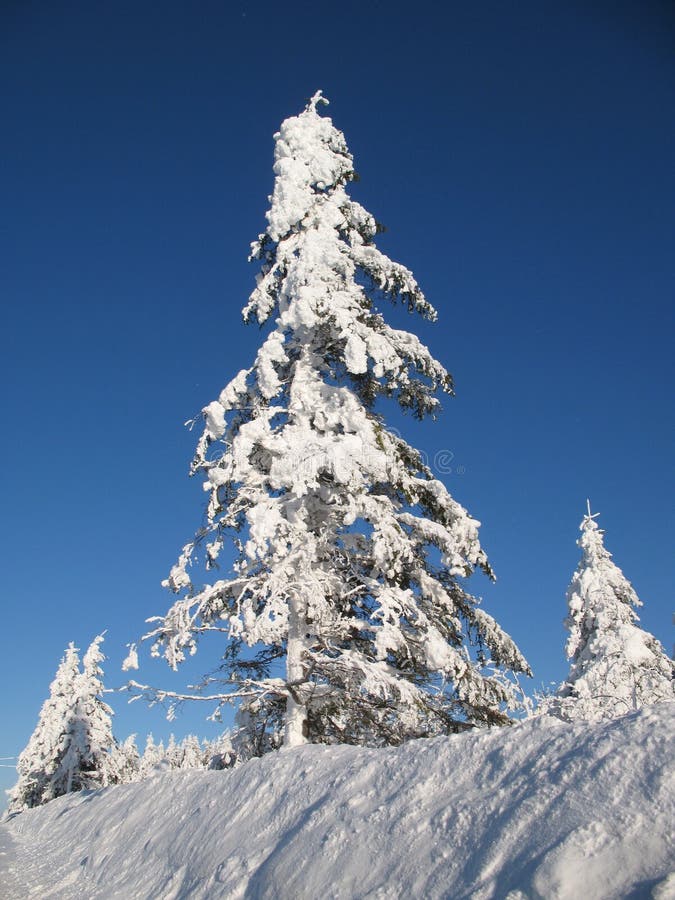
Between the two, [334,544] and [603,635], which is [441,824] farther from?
[603,635]

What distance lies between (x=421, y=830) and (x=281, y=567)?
614cm

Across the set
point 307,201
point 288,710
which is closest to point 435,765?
point 288,710

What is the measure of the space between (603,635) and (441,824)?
1857 centimetres

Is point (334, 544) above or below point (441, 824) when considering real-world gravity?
above

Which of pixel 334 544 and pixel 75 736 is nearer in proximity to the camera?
pixel 334 544

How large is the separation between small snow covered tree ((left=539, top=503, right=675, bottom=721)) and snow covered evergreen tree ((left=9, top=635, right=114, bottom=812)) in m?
28.5

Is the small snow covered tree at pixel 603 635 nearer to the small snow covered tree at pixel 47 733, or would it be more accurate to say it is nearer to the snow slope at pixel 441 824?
the snow slope at pixel 441 824

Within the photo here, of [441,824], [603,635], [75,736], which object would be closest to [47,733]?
[75,736]

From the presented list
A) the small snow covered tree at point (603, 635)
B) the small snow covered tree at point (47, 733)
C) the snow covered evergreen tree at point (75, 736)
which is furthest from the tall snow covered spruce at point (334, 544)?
the small snow covered tree at point (47, 733)

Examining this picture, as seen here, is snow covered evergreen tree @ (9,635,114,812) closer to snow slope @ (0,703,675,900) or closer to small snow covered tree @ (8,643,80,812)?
small snow covered tree @ (8,643,80,812)

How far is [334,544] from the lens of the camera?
37.6 feet

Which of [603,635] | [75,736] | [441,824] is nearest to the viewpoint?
[441,824]

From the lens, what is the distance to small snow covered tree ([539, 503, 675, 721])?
61.4 feet

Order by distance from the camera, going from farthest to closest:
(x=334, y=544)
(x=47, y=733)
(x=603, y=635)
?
1. (x=47, y=733)
2. (x=603, y=635)
3. (x=334, y=544)
